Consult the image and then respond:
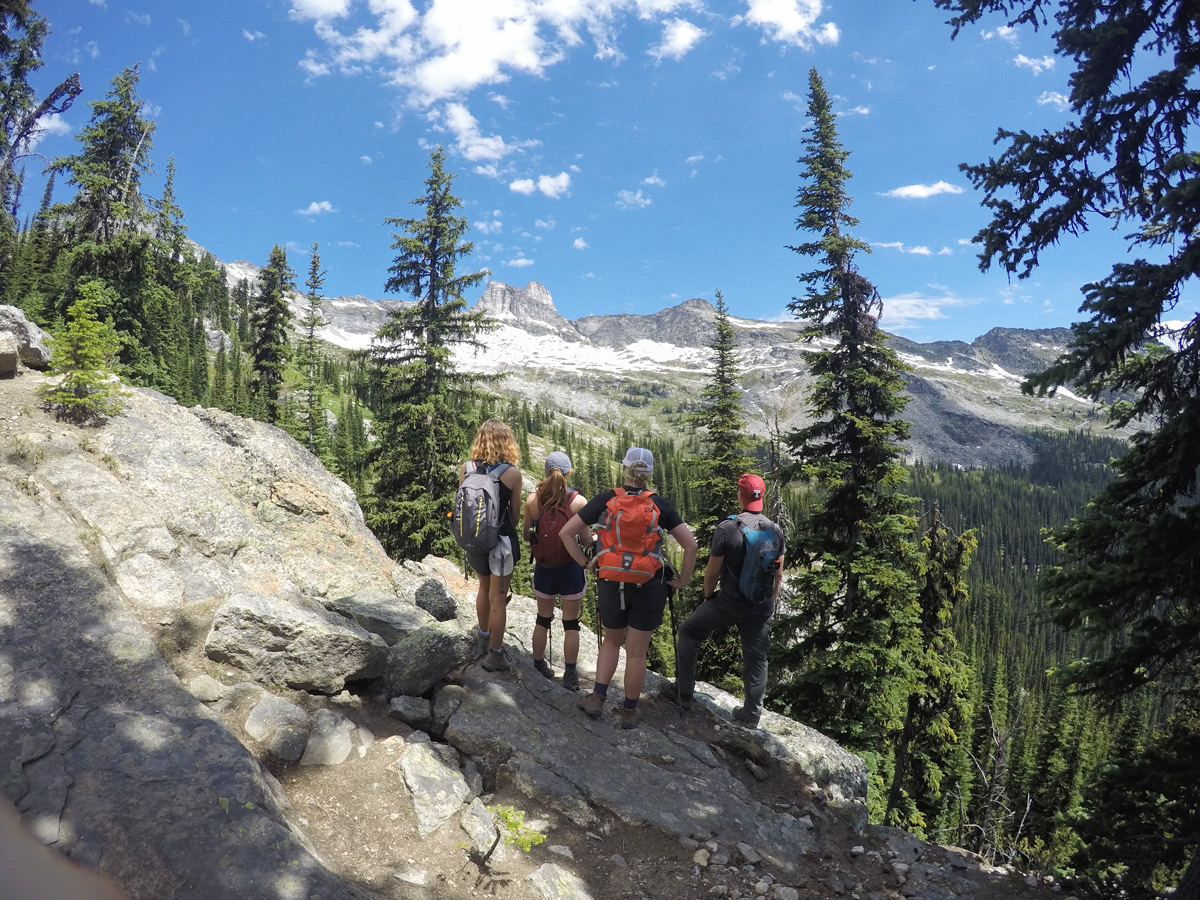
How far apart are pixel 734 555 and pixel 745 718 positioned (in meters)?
2.44

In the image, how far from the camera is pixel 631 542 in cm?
582

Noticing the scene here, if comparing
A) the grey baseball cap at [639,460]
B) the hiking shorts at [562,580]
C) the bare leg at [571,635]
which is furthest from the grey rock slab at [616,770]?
the grey baseball cap at [639,460]

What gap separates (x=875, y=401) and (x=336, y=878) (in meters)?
12.4

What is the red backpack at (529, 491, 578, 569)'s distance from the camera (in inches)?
252

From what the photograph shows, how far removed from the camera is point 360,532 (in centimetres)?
988

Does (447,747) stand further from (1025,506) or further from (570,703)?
(1025,506)

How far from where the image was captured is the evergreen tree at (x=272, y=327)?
104 feet

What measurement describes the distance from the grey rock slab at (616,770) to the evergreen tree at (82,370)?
20.4 feet

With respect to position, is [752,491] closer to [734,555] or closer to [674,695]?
[734,555]

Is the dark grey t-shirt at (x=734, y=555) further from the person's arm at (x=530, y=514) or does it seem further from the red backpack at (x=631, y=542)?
the person's arm at (x=530, y=514)

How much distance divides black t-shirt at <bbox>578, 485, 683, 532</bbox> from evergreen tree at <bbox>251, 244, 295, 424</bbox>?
100ft

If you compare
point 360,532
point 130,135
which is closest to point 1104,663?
point 360,532

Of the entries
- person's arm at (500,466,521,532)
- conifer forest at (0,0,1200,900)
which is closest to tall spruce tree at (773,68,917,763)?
conifer forest at (0,0,1200,900)

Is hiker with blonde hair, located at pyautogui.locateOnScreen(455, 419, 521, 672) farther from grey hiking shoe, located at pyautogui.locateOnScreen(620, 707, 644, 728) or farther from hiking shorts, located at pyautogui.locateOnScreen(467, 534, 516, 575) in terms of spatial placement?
grey hiking shoe, located at pyautogui.locateOnScreen(620, 707, 644, 728)
